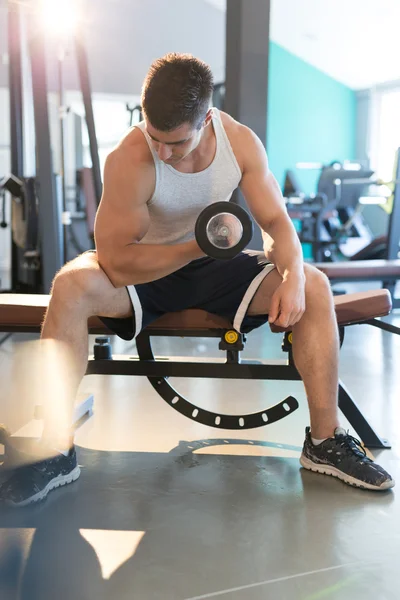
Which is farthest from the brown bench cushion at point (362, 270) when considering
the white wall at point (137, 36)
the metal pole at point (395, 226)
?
the white wall at point (137, 36)

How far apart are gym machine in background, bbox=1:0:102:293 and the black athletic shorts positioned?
7.44ft

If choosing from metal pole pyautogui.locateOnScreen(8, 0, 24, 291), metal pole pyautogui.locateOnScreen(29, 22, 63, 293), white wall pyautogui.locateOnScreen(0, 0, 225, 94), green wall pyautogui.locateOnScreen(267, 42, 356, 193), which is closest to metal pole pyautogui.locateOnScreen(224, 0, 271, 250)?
metal pole pyautogui.locateOnScreen(29, 22, 63, 293)

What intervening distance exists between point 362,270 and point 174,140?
2479 mm

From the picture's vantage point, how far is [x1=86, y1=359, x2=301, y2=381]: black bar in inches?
70.2

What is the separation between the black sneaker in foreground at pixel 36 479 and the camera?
148cm

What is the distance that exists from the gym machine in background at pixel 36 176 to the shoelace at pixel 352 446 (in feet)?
8.46

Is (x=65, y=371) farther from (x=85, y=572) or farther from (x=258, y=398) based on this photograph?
(x=258, y=398)

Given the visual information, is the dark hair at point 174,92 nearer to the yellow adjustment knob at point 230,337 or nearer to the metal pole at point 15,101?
the yellow adjustment knob at point 230,337

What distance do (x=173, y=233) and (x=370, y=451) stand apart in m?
0.81

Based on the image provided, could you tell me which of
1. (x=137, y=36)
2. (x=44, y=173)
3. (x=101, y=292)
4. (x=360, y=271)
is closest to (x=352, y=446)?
(x=101, y=292)

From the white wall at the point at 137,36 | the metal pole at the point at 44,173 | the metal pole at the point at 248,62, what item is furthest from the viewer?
the white wall at the point at 137,36

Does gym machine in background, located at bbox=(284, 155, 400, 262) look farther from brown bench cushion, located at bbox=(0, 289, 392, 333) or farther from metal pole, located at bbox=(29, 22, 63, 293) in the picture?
brown bench cushion, located at bbox=(0, 289, 392, 333)

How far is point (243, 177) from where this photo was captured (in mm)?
1720

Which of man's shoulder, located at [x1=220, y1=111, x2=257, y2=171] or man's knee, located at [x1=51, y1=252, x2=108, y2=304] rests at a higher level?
man's shoulder, located at [x1=220, y1=111, x2=257, y2=171]
